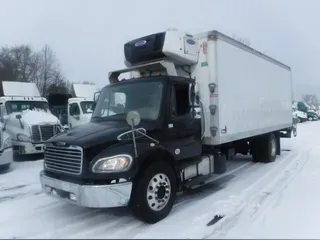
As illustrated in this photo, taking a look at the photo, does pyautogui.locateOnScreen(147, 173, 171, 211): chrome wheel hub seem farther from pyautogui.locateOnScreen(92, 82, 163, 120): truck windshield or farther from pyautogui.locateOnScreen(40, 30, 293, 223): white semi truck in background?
pyautogui.locateOnScreen(92, 82, 163, 120): truck windshield

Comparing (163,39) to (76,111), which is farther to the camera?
(76,111)

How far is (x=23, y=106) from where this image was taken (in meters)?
12.2

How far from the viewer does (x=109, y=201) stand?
4.27m

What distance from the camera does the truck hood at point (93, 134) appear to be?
14.5ft

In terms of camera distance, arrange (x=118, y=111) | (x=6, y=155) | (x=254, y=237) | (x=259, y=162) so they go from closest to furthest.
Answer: (x=254, y=237) → (x=118, y=111) → (x=6, y=155) → (x=259, y=162)

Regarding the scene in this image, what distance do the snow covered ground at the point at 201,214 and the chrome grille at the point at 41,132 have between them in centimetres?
356

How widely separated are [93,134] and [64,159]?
0.60 meters

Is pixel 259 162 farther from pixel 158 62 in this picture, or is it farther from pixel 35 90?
pixel 35 90

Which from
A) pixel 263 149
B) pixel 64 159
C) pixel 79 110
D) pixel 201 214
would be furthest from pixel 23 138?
pixel 263 149

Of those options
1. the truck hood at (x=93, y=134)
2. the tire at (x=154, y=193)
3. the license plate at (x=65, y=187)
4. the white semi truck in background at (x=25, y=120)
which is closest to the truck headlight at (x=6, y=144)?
the white semi truck in background at (x=25, y=120)

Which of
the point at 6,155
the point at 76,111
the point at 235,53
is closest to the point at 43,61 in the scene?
the point at 76,111

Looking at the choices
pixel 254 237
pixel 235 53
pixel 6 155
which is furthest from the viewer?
pixel 6 155

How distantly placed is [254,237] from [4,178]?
7053mm

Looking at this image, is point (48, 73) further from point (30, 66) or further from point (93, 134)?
point (93, 134)
